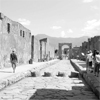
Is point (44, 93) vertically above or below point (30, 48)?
below

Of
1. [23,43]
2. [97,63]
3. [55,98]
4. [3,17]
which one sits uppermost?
[3,17]

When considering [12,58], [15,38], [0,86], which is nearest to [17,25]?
[15,38]

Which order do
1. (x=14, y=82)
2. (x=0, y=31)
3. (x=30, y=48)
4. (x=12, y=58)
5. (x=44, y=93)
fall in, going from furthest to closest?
(x=30, y=48)
(x=0, y=31)
(x=12, y=58)
(x=14, y=82)
(x=44, y=93)

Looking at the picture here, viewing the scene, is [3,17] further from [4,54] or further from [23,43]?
[23,43]

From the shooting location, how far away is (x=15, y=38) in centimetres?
1634

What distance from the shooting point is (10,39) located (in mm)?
15031

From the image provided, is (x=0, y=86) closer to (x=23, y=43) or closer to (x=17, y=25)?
(x=17, y=25)

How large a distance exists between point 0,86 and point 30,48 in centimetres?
1732

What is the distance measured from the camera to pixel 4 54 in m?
13.6

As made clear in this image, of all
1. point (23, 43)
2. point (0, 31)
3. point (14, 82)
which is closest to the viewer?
point (14, 82)

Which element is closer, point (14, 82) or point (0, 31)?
point (14, 82)

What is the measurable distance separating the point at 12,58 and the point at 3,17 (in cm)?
379

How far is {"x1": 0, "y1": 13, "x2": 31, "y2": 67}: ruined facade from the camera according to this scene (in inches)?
524

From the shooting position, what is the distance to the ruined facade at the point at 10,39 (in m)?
13.3
